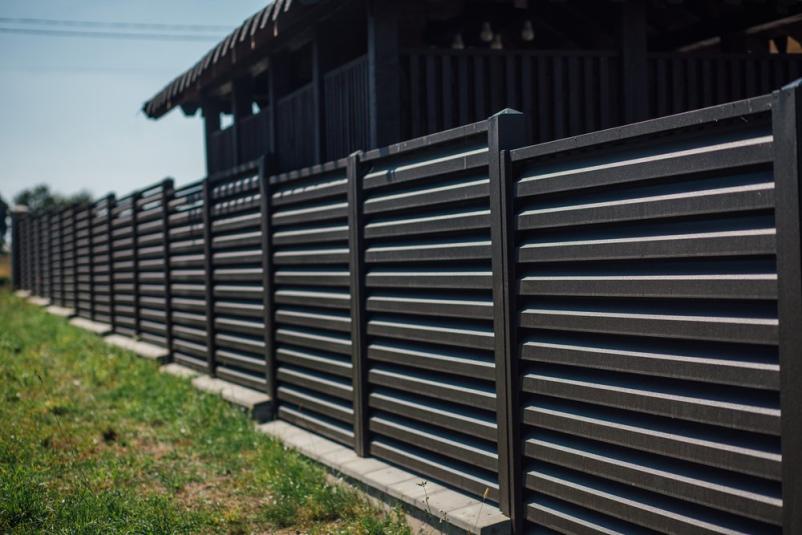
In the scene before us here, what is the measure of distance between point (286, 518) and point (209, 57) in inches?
190

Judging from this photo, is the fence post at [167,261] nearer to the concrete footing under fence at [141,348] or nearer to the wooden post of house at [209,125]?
the concrete footing under fence at [141,348]

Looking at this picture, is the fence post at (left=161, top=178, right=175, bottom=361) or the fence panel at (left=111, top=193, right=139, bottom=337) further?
the fence panel at (left=111, top=193, right=139, bottom=337)

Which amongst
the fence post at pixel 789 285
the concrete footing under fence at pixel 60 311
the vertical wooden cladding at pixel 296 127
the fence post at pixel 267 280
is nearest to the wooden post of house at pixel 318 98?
the vertical wooden cladding at pixel 296 127

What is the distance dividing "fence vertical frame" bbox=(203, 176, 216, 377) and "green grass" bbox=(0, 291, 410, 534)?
1.47 feet

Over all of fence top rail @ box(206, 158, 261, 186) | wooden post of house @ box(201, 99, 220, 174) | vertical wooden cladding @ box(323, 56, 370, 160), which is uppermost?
wooden post of house @ box(201, 99, 220, 174)

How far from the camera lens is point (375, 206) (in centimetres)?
487

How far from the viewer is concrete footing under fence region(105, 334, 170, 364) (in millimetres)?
9391

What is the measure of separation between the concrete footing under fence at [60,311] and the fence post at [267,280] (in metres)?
9.15

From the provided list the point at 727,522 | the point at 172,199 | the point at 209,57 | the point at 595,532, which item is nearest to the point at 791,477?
the point at 727,522

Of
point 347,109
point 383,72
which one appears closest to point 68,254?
point 347,109

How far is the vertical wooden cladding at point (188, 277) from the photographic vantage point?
8.37m

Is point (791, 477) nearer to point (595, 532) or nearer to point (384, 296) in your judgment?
point (595, 532)

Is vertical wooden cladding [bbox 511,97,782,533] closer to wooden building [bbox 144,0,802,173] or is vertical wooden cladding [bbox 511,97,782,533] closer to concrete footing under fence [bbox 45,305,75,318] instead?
wooden building [bbox 144,0,802,173]

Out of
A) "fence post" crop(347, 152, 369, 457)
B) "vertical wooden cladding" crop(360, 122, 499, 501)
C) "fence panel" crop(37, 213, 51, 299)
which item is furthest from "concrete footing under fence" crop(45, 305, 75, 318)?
"vertical wooden cladding" crop(360, 122, 499, 501)
